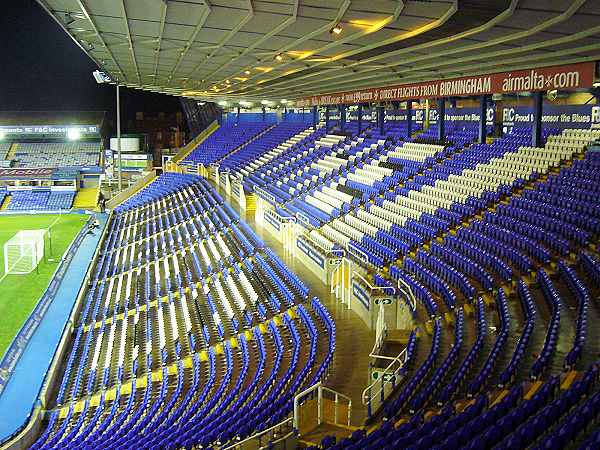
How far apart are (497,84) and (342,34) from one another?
277 inches

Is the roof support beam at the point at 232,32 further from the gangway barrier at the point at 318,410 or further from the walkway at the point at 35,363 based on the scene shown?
the walkway at the point at 35,363

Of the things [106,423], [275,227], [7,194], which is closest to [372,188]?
[275,227]

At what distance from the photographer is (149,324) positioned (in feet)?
59.6

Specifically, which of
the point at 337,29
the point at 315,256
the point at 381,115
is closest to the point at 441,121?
the point at 381,115

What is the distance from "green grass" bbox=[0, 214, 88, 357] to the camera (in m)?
20.7

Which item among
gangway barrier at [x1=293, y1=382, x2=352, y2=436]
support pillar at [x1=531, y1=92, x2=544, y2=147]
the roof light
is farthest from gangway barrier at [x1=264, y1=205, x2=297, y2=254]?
gangway barrier at [x1=293, y1=382, x2=352, y2=436]

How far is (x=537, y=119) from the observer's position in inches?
792

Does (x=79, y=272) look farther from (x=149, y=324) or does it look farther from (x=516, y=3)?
(x=516, y=3)

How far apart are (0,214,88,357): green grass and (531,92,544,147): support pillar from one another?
50.6 feet

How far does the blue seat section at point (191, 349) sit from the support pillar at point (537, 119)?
8.17 m

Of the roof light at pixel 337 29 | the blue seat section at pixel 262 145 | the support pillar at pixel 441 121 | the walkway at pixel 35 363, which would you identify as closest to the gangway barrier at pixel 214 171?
the blue seat section at pixel 262 145

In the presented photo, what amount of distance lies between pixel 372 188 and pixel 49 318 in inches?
444

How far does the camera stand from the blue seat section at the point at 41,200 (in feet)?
150

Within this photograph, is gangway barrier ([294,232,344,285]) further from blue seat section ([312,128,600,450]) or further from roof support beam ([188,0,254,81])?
roof support beam ([188,0,254,81])
